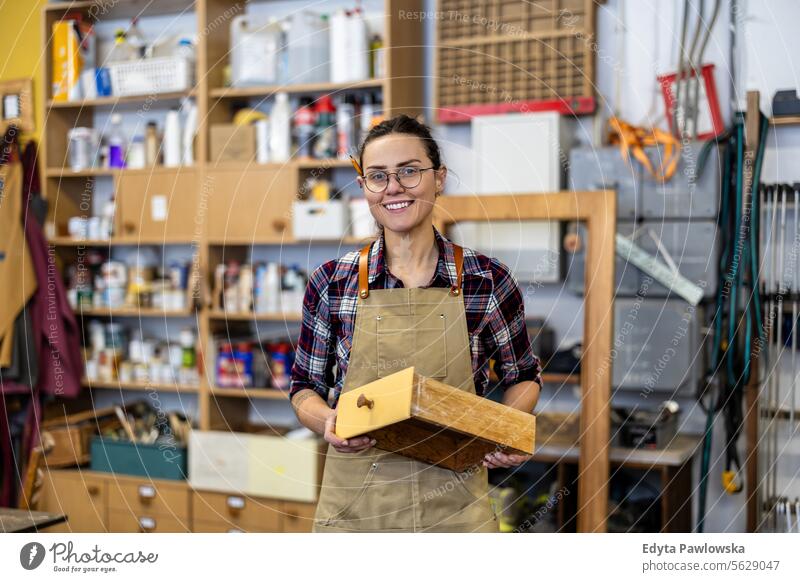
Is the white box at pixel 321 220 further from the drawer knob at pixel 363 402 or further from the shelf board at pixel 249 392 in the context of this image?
the drawer knob at pixel 363 402

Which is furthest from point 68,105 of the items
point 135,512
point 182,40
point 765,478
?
point 765,478

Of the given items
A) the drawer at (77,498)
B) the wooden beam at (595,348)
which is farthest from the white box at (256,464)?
the wooden beam at (595,348)

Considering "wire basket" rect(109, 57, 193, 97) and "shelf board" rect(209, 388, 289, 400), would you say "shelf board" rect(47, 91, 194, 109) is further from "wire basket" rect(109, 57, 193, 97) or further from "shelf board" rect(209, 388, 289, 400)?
"shelf board" rect(209, 388, 289, 400)

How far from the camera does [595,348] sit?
272cm

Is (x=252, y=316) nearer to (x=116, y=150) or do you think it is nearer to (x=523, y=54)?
(x=116, y=150)

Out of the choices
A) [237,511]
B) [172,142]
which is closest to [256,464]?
[237,511]

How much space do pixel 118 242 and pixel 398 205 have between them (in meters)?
2.25

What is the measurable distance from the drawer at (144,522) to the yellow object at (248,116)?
157 centimetres

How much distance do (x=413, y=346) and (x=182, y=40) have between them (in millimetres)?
2220

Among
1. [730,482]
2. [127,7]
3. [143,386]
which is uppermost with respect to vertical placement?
[127,7]

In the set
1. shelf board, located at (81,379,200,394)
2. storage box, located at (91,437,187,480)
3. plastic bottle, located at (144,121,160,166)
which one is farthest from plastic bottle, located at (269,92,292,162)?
storage box, located at (91,437,187,480)

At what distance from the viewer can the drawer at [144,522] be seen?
3408 mm

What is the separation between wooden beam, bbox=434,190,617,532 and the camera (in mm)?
2701

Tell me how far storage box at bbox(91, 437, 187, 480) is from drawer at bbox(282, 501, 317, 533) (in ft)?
1.63
